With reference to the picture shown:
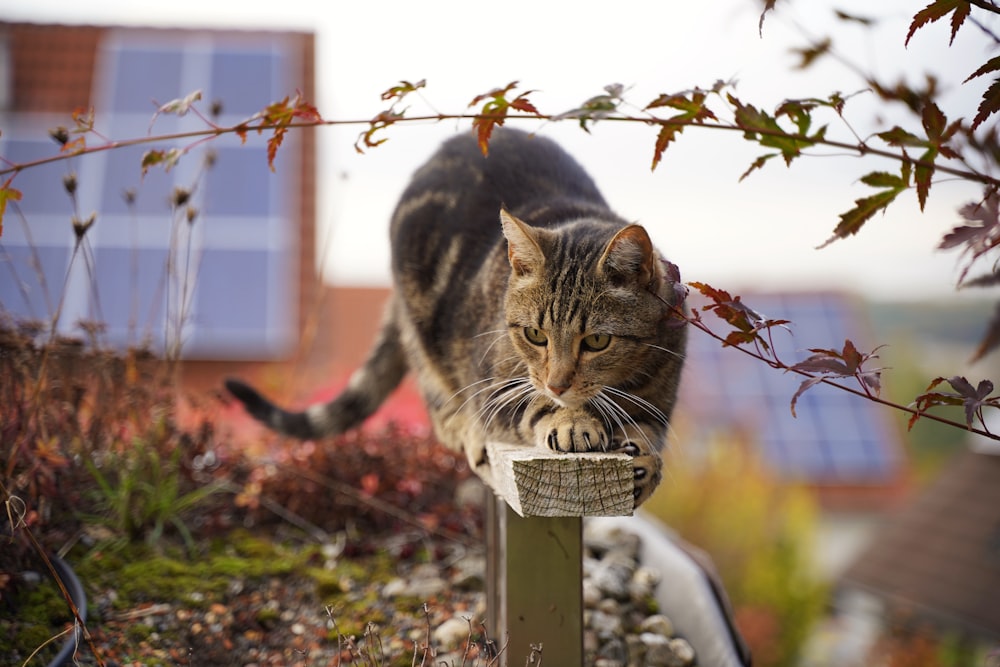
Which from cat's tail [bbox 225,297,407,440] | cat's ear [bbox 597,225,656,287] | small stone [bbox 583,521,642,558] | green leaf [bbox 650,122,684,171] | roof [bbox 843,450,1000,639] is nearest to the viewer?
green leaf [bbox 650,122,684,171]

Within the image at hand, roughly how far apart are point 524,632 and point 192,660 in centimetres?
81

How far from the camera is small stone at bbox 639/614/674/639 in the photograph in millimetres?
2229

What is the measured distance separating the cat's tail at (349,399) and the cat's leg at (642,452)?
1109 millimetres

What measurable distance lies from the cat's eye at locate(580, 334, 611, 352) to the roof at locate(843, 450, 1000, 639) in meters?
4.44

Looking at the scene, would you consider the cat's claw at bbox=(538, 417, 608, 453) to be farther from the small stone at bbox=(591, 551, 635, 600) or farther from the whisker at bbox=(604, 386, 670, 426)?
the small stone at bbox=(591, 551, 635, 600)

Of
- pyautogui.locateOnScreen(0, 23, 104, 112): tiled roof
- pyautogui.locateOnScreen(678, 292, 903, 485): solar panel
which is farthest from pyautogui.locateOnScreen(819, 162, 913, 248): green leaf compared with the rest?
pyautogui.locateOnScreen(678, 292, 903, 485): solar panel

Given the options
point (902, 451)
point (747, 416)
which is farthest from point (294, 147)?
point (902, 451)

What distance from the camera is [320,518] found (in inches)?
111

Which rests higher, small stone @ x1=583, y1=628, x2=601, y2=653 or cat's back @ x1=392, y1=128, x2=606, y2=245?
cat's back @ x1=392, y1=128, x2=606, y2=245

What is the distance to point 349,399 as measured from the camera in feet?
8.71

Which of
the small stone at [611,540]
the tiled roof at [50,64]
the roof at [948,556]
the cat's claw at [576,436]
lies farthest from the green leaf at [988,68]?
the tiled roof at [50,64]

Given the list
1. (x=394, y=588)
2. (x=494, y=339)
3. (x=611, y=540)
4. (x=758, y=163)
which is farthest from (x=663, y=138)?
(x=611, y=540)

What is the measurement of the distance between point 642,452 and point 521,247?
46cm

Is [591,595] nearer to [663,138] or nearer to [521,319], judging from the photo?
[521,319]
